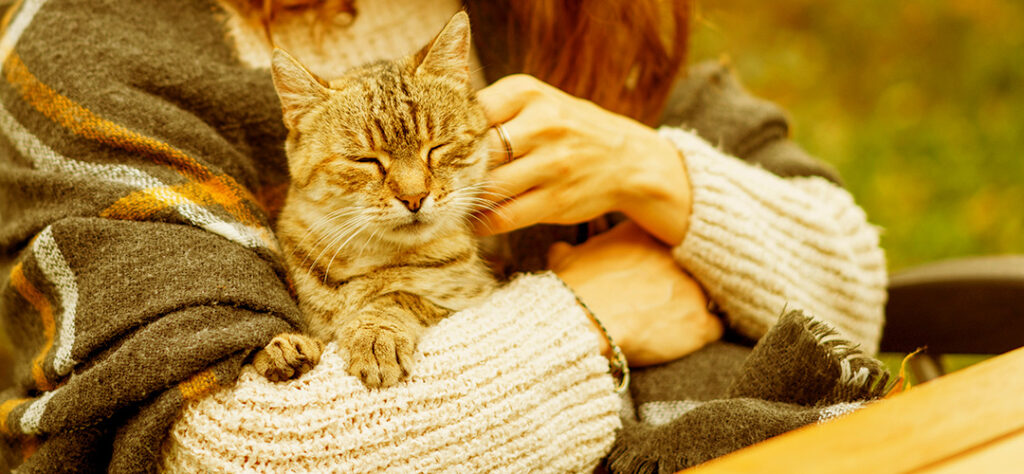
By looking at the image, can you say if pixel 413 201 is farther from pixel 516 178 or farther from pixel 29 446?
pixel 29 446

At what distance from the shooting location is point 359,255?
47.0 inches

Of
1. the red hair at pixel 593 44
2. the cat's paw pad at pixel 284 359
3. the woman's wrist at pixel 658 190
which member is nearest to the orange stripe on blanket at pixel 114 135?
the cat's paw pad at pixel 284 359

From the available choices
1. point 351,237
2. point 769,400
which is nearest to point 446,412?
point 351,237

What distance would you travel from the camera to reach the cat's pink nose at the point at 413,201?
3.65 feet

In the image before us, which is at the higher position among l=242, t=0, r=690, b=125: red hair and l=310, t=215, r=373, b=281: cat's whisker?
l=242, t=0, r=690, b=125: red hair

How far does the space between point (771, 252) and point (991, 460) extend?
655 millimetres

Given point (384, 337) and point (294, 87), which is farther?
point (294, 87)

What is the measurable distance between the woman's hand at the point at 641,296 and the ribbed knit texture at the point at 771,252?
0.16 feet

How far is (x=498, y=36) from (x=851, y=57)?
275 centimetres

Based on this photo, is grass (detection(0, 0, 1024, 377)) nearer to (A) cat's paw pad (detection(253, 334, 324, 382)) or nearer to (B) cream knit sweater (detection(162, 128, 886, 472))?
(B) cream knit sweater (detection(162, 128, 886, 472))

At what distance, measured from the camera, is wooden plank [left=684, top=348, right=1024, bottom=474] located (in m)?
0.64

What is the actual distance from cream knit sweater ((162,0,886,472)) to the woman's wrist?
0.07ft

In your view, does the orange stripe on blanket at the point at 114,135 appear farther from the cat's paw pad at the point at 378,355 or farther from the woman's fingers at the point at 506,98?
the woman's fingers at the point at 506,98

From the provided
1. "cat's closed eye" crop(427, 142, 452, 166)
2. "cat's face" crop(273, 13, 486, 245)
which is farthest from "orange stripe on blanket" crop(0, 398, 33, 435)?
"cat's closed eye" crop(427, 142, 452, 166)
